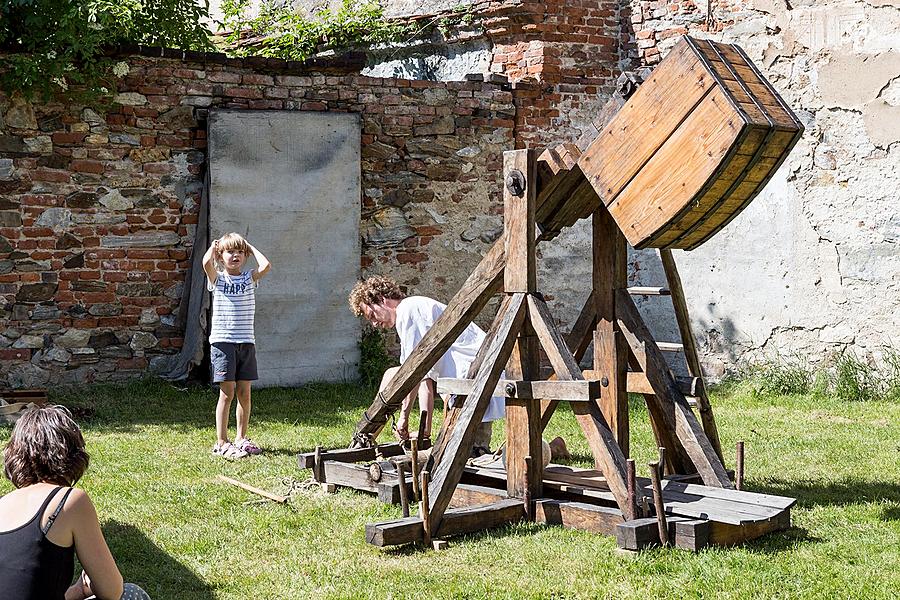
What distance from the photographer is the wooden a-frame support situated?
510 cm

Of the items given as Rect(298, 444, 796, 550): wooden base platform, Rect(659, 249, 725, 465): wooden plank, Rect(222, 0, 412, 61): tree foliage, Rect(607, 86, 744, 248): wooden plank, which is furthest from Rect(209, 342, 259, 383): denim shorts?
A: Rect(222, 0, 412, 61): tree foliage

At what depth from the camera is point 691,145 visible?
4594mm

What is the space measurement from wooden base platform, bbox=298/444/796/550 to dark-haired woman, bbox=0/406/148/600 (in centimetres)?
180

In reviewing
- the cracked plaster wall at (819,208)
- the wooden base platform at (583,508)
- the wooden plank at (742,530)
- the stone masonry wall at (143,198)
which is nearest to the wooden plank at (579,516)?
the wooden base platform at (583,508)

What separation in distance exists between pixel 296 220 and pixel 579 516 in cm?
520

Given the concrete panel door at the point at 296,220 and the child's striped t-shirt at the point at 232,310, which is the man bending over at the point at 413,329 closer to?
the child's striped t-shirt at the point at 232,310

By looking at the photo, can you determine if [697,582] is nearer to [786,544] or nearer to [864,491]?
[786,544]

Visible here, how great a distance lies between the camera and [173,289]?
9.23m

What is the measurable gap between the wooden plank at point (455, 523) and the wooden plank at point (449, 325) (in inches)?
33.6

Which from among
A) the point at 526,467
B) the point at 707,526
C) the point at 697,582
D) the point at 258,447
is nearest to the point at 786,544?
the point at 707,526

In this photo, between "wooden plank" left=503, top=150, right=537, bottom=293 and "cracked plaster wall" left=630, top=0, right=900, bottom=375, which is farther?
"cracked plaster wall" left=630, top=0, right=900, bottom=375

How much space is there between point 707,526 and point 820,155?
5305 millimetres

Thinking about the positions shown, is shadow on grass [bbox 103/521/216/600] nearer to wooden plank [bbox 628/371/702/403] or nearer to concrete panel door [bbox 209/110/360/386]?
wooden plank [bbox 628/371/702/403]

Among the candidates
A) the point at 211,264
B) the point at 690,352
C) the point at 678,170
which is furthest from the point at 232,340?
the point at 678,170
